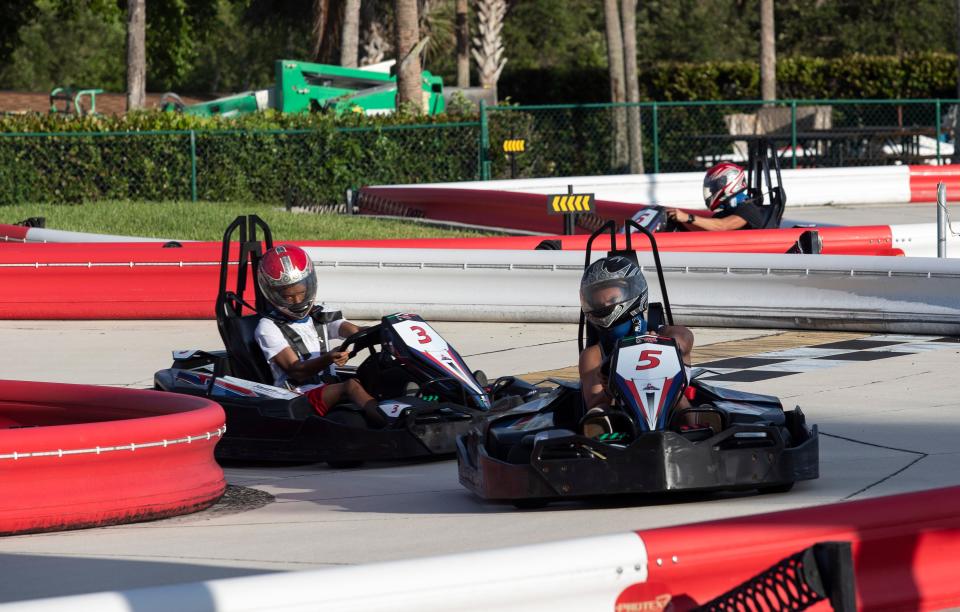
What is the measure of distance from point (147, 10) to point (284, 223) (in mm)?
22957

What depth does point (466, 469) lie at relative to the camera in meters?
6.15

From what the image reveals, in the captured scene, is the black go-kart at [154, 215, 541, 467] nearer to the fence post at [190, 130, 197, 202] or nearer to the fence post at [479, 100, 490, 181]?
the fence post at [190, 130, 197, 202]

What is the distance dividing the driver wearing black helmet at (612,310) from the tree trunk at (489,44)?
34.1 meters

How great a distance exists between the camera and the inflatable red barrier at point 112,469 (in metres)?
5.81

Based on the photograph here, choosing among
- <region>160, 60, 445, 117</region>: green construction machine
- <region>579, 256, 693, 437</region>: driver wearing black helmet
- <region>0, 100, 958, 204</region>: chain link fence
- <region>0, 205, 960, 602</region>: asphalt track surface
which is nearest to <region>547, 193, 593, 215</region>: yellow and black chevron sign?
<region>0, 205, 960, 602</region>: asphalt track surface

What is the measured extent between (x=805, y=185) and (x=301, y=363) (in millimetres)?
16159

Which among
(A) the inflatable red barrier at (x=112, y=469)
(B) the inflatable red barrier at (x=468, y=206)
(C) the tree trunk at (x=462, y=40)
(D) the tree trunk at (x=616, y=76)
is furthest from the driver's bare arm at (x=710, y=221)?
(C) the tree trunk at (x=462, y=40)

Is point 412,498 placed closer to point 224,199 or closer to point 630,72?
point 224,199

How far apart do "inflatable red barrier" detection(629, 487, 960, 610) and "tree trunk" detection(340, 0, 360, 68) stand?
28028 millimetres

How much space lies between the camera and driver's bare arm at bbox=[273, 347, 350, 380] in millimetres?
7516

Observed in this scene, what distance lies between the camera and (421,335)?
7.41 m

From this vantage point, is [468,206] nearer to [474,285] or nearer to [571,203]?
[571,203]

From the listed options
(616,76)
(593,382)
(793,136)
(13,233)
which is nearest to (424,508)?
(593,382)

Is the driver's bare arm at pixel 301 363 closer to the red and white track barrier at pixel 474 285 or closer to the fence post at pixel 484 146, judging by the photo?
the red and white track barrier at pixel 474 285
